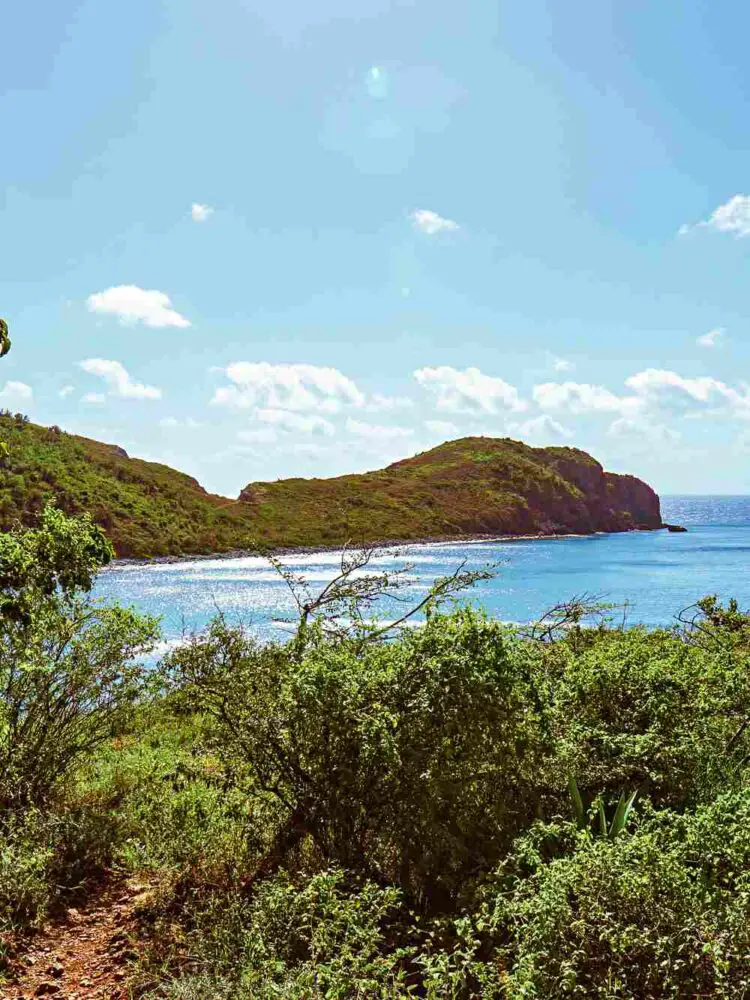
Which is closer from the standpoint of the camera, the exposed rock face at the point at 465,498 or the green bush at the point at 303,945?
the green bush at the point at 303,945

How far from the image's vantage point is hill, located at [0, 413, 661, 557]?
79.3 metres

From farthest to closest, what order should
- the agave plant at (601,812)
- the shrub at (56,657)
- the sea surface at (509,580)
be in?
the sea surface at (509,580) → the shrub at (56,657) → the agave plant at (601,812)

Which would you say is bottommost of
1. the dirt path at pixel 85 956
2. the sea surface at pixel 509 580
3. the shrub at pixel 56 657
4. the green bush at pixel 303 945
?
the sea surface at pixel 509 580

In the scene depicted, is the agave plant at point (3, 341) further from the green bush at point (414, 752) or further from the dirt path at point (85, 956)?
the dirt path at point (85, 956)

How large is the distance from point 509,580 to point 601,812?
5884 centimetres

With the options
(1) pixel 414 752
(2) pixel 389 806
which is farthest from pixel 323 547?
(1) pixel 414 752

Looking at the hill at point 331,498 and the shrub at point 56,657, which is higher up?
the hill at point 331,498

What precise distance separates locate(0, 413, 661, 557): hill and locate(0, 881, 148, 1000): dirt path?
56.2 m

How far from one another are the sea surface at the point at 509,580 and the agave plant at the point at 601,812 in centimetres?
2220

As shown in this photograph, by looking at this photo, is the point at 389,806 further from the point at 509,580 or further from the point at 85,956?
the point at 509,580

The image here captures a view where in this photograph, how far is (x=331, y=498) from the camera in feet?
398

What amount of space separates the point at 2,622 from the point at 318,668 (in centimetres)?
374

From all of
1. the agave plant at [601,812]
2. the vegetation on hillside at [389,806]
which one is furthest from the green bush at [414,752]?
the agave plant at [601,812]

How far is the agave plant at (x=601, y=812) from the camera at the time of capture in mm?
5168
